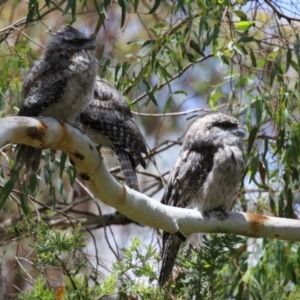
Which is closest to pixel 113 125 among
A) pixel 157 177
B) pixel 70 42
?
pixel 70 42

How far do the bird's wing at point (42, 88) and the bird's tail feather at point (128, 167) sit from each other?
2.55 ft

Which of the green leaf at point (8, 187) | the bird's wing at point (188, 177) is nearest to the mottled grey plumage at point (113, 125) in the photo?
the bird's wing at point (188, 177)

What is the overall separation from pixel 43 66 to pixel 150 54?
838mm

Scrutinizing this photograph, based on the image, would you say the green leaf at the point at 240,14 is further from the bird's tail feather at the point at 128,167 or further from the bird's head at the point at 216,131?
the bird's tail feather at the point at 128,167

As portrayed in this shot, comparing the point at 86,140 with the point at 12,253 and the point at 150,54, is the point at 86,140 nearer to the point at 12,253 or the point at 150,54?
the point at 150,54

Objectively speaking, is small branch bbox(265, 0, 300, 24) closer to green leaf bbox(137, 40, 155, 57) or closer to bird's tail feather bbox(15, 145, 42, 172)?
green leaf bbox(137, 40, 155, 57)

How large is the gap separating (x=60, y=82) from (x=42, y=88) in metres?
0.10

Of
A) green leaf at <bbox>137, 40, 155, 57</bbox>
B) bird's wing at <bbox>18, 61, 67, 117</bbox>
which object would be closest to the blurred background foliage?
green leaf at <bbox>137, 40, 155, 57</bbox>

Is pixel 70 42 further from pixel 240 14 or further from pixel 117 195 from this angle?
pixel 117 195

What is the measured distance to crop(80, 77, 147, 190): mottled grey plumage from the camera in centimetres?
500

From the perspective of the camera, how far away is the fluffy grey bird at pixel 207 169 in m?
4.77

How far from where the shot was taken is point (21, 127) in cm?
316

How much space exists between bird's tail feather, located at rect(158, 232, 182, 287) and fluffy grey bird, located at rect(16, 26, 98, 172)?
0.85 meters

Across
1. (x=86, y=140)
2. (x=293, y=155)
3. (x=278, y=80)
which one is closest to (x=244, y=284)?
(x=293, y=155)
